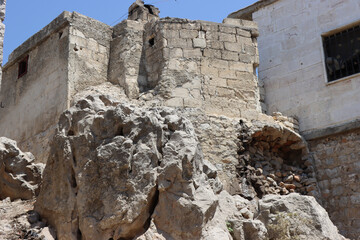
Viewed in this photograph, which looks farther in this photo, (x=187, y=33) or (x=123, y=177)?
(x=187, y=33)

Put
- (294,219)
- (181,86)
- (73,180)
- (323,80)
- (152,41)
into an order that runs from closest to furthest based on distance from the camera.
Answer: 1. (73,180)
2. (294,219)
3. (181,86)
4. (152,41)
5. (323,80)

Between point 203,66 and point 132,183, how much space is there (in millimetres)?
3969

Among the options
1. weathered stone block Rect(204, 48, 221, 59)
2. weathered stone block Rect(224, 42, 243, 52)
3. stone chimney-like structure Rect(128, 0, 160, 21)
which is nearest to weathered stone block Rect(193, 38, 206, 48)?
weathered stone block Rect(204, 48, 221, 59)

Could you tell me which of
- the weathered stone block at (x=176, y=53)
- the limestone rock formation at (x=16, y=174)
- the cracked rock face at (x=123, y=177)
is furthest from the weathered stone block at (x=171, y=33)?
the limestone rock formation at (x=16, y=174)

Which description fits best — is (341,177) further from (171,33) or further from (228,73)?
(171,33)

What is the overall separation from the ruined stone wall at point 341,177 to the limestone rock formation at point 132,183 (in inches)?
92.9

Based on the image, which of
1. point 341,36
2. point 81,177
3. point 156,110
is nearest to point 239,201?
point 156,110

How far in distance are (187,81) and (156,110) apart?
2356 millimetres

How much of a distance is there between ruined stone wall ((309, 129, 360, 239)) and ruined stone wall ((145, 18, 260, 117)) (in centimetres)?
154

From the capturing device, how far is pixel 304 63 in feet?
39.5

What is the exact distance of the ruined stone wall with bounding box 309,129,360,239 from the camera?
414 inches

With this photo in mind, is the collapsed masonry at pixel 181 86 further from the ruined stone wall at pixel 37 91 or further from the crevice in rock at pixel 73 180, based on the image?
the crevice in rock at pixel 73 180


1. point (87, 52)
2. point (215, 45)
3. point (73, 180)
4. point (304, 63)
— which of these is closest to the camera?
point (73, 180)

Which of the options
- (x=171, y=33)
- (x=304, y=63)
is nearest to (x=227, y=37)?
(x=171, y=33)
